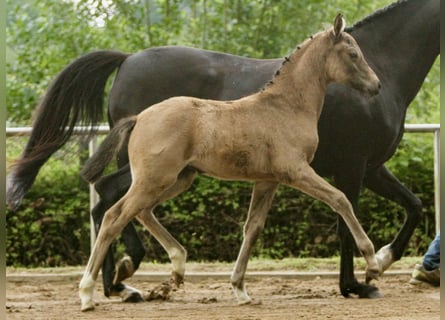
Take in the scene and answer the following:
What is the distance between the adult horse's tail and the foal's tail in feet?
3.24

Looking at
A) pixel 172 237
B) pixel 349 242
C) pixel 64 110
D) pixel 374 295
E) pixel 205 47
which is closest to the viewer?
pixel 172 237

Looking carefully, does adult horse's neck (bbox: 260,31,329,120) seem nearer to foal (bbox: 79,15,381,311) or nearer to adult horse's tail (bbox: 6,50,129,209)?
foal (bbox: 79,15,381,311)

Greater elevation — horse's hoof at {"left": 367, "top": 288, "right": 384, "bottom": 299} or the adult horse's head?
the adult horse's head

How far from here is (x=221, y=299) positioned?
6301mm

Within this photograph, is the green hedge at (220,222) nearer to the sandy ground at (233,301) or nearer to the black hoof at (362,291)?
the sandy ground at (233,301)

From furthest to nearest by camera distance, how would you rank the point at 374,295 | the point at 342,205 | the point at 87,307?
the point at 374,295, the point at 87,307, the point at 342,205

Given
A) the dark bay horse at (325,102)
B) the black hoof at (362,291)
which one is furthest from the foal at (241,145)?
the black hoof at (362,291)

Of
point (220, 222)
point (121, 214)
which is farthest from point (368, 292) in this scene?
point (220, 222)

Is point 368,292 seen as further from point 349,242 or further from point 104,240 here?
point 104,240

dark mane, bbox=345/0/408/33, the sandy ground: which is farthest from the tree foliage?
dark mane, bbox=345/0/408/33

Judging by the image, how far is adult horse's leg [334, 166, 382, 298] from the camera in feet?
19.9

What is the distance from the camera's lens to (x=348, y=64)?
18.3 feet

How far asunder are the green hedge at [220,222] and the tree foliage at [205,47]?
0.01 metres

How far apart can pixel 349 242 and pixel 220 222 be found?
105 inches
